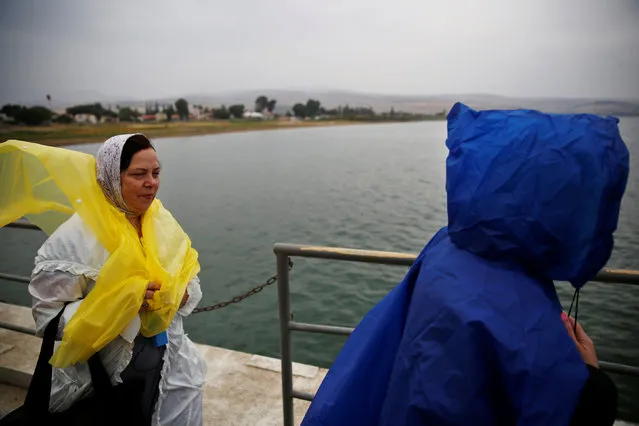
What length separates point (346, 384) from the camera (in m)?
0.91

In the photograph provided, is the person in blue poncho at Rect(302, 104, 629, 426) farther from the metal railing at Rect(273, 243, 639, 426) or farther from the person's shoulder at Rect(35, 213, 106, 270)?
the person's shoulder at Rect(35, 213, 106, 270)

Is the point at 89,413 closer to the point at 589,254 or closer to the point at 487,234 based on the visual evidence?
the point at 487,234

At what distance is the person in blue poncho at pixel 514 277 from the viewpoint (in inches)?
28.6

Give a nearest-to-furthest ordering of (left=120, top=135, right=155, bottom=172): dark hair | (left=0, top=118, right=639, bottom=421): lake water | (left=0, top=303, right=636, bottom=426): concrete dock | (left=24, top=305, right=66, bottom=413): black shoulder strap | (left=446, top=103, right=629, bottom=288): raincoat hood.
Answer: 1. (left=446, top=103, right=629, bottom=288): raincoat hood
2. (left=24, top=305, right=66, bottom=413): black shoulder strap
3. (left=120, top=135, right=155, bottom=172): dark hair
4. (left=0, top=303, right=636, bottom=426): concrete dock
5. (left=0, top=118, right=639, bottom=421): lake water

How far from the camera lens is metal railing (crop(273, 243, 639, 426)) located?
138cm

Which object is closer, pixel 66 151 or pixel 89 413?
pixel 89 413

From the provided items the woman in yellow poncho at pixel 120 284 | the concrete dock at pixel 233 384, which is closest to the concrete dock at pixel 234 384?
the concrete dock at pixel 233 384

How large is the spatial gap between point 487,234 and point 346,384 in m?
0.42

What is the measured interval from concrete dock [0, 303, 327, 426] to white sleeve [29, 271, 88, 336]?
1320mm

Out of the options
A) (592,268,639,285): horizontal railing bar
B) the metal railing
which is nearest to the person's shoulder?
the metal railing

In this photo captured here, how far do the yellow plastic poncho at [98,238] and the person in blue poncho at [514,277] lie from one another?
997mm

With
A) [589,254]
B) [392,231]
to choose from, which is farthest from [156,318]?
[392,231]

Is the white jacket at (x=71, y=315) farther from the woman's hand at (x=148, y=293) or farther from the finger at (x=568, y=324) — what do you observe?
the finger at (x=568, y=324)

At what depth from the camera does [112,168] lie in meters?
1.54
